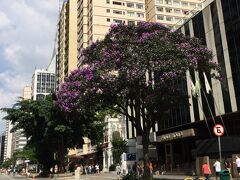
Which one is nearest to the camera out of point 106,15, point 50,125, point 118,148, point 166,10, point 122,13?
point 50,125

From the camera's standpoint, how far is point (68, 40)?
9838cm

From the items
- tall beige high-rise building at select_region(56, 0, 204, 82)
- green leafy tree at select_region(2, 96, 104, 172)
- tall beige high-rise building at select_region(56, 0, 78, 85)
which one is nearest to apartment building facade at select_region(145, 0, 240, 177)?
green leafy tree at select_region(2, 96, 104, 172)

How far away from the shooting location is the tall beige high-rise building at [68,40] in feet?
315

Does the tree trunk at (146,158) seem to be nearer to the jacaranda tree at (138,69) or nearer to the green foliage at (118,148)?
the jacaranda tree at (138,69)

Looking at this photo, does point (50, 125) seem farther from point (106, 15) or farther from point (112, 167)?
point (106, 15)

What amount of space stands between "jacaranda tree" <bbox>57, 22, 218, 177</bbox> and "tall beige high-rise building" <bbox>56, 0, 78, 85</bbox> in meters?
68.2

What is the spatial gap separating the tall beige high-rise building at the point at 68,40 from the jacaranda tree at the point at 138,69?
6825cm

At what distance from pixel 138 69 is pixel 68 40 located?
80.3 m

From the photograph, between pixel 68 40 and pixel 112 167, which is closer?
pixel 112 167

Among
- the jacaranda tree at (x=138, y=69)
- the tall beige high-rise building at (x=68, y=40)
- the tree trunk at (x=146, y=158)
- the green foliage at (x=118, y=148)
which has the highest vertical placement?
the tall beige high-rise building at (x=68, y=40)

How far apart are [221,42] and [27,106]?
2502 centimetres

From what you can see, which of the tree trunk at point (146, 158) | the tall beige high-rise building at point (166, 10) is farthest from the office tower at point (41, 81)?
the tree trunk at point (146, 158)

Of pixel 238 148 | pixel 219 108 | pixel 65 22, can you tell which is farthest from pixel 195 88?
pixel 65 22

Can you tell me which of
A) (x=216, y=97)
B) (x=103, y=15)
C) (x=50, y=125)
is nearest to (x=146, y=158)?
(x=216, y=97)
